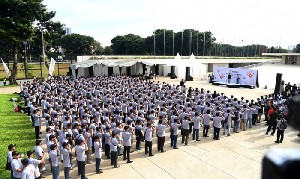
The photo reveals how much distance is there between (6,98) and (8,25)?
40.4 feet

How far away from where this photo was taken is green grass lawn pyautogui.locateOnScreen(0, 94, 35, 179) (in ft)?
41.0

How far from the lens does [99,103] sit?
1930cm

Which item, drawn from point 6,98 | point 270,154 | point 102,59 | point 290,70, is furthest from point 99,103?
point 290,70

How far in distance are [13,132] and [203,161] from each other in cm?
1068

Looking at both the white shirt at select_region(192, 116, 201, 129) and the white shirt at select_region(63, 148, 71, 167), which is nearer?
the white shirt at select_region(63, 148, 71, 167)

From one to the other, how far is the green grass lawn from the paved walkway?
284 centimetres

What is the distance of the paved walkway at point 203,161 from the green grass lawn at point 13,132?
112 inches

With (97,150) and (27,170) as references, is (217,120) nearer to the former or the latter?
(97,150)

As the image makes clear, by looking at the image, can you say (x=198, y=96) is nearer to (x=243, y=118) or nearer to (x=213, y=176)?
(x=243, y=118)

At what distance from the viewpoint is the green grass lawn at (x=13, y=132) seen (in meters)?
12.5

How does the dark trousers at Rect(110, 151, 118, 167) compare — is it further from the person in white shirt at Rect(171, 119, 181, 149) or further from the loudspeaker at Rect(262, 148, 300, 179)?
the loudspeaker at Rect(262, 148, 300, 179)

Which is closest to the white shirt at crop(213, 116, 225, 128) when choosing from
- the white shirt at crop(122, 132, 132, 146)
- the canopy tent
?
the white shirt at crop(122, 132, 132, 146)

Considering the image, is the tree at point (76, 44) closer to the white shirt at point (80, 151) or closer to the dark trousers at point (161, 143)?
the dark trousers at point (161, 143)

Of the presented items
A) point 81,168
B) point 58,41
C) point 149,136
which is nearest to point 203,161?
point 149,136
